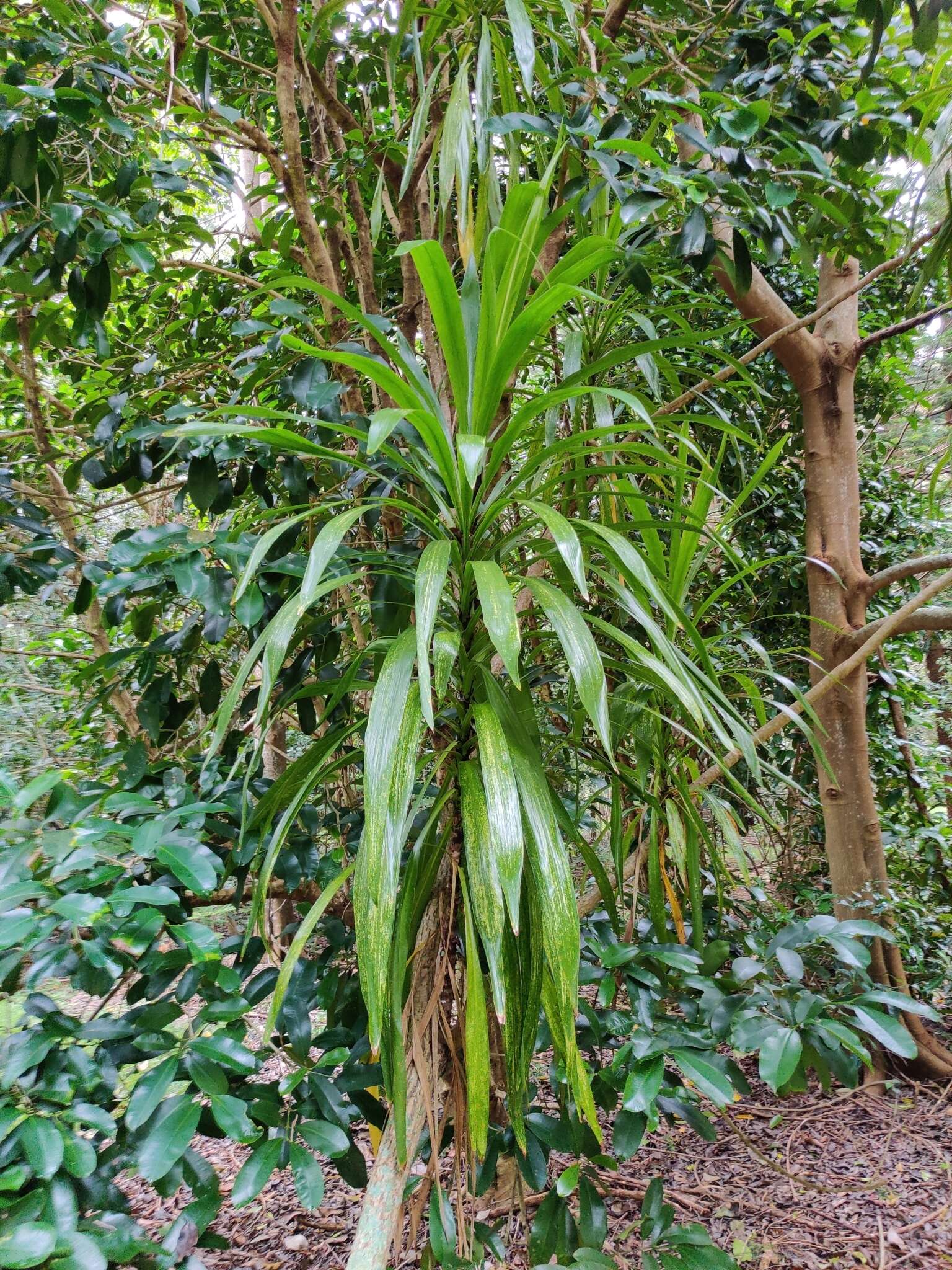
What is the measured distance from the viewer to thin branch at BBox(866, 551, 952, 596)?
1487mm

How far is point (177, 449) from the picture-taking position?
1.22m

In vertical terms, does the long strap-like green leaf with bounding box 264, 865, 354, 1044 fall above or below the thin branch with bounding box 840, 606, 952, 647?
below

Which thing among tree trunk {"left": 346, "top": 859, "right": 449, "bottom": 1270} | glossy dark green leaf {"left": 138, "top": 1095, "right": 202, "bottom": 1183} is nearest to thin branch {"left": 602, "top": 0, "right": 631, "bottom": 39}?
tree trunk {"left": 346, "top": 859, "right": 449, "bottom": 1270}

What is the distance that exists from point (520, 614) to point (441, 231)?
0.62 m

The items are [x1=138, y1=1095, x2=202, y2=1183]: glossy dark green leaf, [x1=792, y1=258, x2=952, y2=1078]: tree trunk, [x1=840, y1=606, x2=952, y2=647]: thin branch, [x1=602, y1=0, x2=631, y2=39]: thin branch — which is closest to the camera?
[x1=138, y1=1095, x2=202, y2=1183]: glossy dark green leaf

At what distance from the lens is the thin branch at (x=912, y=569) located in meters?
1.49

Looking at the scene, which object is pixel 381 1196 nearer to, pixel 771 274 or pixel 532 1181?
pixel 532 1181

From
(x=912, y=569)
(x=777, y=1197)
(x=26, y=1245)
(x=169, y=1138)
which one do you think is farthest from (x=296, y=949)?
(x=912, y=569)

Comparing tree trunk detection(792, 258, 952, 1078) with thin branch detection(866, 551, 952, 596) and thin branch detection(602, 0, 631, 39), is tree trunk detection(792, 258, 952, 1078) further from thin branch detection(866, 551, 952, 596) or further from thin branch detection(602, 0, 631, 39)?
thin branch detection(602, 0, 631, 39)

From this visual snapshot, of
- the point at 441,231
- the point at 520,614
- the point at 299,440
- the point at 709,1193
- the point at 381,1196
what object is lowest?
the point at 709,1193

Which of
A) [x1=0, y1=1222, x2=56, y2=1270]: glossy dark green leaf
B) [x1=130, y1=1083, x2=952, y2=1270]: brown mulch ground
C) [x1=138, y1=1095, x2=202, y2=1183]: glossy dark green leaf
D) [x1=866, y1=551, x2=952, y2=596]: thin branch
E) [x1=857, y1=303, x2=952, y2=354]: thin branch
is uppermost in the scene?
[x1=857, y1=303, x2=952, y2=354]: thin branch

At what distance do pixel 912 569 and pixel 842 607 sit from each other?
0.30 metres

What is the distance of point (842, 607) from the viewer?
1.87 m

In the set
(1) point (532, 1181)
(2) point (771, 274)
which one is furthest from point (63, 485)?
(2) point (771, 274)
